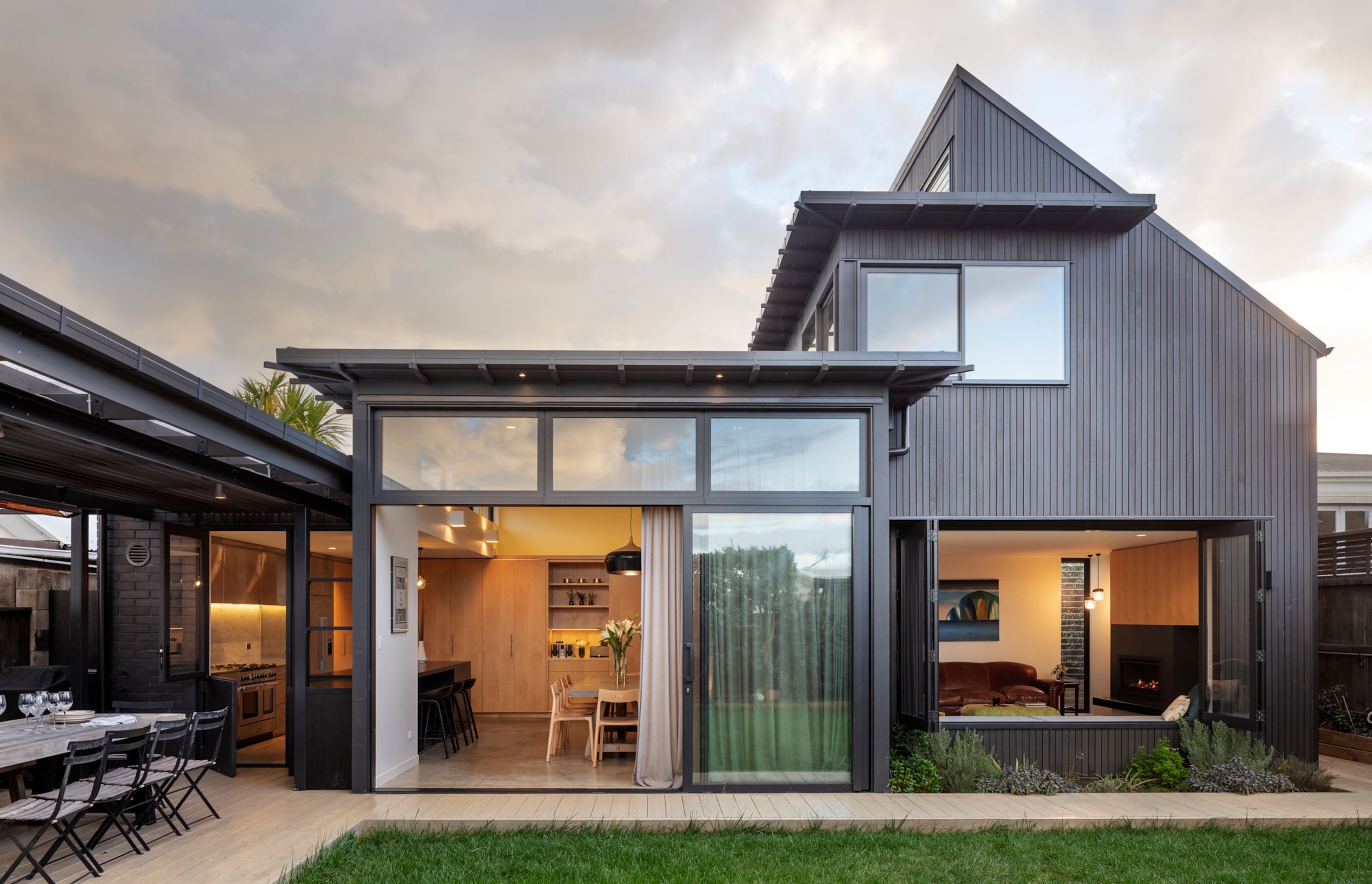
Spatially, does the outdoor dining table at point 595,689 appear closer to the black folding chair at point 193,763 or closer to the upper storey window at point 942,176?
the black folding chair at point 193,763

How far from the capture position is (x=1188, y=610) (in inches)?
428

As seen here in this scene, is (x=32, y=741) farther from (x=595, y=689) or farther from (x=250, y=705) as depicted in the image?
(x=595, y=689)

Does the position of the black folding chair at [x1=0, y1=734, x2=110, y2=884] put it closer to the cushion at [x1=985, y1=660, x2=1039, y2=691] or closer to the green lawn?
the green lawn

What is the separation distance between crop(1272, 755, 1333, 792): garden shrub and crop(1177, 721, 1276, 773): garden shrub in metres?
0.11

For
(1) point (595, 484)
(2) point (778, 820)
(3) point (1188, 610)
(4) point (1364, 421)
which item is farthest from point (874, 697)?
(4) point (1364, 421)

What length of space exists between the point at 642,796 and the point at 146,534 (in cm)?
540

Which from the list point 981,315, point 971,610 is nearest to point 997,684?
point 971,610

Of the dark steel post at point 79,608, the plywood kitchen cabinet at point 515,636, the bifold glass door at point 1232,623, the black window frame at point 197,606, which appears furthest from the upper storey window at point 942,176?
the dark steel post at point 79,608

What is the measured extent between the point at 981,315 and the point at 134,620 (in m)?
8.57

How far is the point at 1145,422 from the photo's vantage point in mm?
7906

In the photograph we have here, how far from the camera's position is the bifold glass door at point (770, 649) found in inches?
268

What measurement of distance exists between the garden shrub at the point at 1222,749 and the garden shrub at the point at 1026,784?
44.9 inches

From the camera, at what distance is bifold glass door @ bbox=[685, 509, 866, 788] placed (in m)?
6.82

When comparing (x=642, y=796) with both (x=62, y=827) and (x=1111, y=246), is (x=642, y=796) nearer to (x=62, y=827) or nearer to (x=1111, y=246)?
(x=62, y=827)
